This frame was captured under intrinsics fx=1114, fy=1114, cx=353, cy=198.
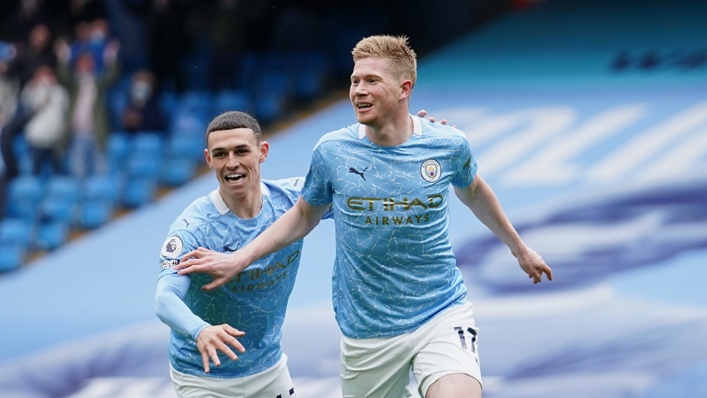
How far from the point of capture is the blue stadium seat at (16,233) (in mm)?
13391

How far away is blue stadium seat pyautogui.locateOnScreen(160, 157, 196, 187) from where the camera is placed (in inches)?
546

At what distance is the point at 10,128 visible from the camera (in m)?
13.7

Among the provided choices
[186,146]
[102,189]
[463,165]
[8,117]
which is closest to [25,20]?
[8,117]

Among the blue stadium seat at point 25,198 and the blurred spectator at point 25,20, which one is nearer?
the blue stadium seat at point 25,198

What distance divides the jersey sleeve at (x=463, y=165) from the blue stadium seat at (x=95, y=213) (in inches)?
356

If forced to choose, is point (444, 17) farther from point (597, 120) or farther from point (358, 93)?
point (358, 93)

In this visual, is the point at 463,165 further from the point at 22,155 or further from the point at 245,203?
the point at 22,155

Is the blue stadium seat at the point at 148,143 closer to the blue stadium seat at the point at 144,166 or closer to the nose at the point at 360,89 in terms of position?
the blue stadium seat at the point at 144,166

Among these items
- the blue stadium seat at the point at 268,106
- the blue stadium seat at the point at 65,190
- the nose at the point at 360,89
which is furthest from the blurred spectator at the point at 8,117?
the nose at the point at 360,89

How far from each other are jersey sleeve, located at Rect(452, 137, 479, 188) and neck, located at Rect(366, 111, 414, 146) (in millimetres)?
248

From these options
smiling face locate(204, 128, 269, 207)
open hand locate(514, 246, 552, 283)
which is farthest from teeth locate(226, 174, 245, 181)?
open hand locate(514, 246, 552, 283)

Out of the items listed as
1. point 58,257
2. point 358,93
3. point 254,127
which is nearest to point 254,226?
point 254,127

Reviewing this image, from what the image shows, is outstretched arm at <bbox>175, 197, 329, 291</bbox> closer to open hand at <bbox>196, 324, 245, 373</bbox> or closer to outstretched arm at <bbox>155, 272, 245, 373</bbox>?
outstretched arm at <bbox>155, 272, 245, 373</bbox>

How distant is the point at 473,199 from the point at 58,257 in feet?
29.2
